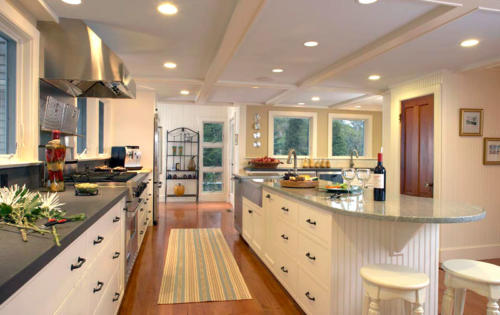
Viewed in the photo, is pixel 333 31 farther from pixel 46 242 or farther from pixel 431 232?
pixel 46 242

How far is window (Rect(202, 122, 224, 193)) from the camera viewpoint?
859cm

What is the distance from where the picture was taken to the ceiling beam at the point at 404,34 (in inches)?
93.7

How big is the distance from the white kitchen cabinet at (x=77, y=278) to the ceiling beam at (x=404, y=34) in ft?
8.60

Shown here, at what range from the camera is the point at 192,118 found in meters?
8.55

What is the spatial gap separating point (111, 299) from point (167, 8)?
210 cm

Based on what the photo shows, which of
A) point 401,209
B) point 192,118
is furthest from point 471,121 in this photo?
point 192,118

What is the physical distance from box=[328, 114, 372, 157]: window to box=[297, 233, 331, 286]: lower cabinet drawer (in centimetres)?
510

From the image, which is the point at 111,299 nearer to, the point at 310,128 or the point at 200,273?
the point at 200,273

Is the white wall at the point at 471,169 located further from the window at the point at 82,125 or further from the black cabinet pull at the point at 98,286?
→ the window at the point at 82,125

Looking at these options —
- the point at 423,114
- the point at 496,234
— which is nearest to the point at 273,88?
the point at 423,114

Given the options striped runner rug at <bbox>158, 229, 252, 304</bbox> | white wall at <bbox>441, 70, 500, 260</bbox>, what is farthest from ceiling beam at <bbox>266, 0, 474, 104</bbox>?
striped runner rug at <bbox>158, 229, 252, 304</bbox>

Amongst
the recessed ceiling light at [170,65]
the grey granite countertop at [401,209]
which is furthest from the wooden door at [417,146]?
the recessed ceiling light at [170,65]

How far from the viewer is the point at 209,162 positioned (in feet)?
28.2

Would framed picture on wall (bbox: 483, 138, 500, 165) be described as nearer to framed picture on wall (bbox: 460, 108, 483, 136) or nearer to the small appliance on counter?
framed picture on wall (bbox: 460, 108, 483, 136)
